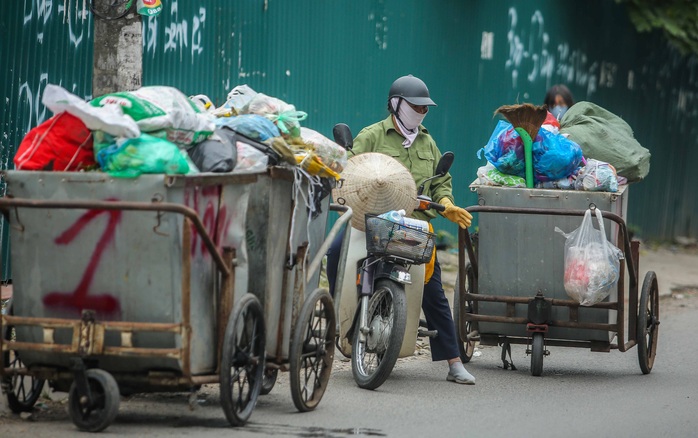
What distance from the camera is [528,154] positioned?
7.98 metres

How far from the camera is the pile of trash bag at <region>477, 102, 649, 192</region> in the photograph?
26.0 ft

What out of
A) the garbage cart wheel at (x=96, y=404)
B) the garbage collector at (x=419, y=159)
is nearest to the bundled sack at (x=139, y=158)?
the garbage cart wheel at (x=96, y=404)

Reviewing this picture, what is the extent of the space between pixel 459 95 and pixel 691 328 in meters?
4.65

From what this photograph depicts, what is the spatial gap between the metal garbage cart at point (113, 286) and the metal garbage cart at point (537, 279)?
279 cm

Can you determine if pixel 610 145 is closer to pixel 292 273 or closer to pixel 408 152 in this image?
pixel 408 152

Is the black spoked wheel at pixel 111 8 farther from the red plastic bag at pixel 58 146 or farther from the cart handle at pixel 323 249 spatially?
the red plastic bag at pixel 58 146

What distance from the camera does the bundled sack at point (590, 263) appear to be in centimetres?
758

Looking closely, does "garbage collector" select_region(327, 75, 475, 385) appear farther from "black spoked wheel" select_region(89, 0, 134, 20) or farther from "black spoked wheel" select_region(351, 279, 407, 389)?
"black spoked wheel" select_region(89, 0, 134, 20)

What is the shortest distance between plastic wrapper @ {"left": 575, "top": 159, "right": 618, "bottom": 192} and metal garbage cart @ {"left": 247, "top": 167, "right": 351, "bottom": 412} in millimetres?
2006

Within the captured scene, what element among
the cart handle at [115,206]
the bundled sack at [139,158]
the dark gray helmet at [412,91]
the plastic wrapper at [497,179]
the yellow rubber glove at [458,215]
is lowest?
the yellow rubber glove at [458,215]

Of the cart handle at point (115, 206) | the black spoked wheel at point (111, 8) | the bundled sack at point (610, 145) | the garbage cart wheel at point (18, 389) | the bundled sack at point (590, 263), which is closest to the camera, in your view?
the cart handle at point (115, 206)

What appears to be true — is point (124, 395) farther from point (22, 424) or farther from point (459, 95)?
point (459, 95)

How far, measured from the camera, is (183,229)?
522 centimetres

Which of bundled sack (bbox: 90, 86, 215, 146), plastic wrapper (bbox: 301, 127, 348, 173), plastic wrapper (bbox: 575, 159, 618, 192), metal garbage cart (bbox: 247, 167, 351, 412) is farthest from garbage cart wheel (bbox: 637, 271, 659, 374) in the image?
bundled sack (bbox: 90, 86, 215, 146)
